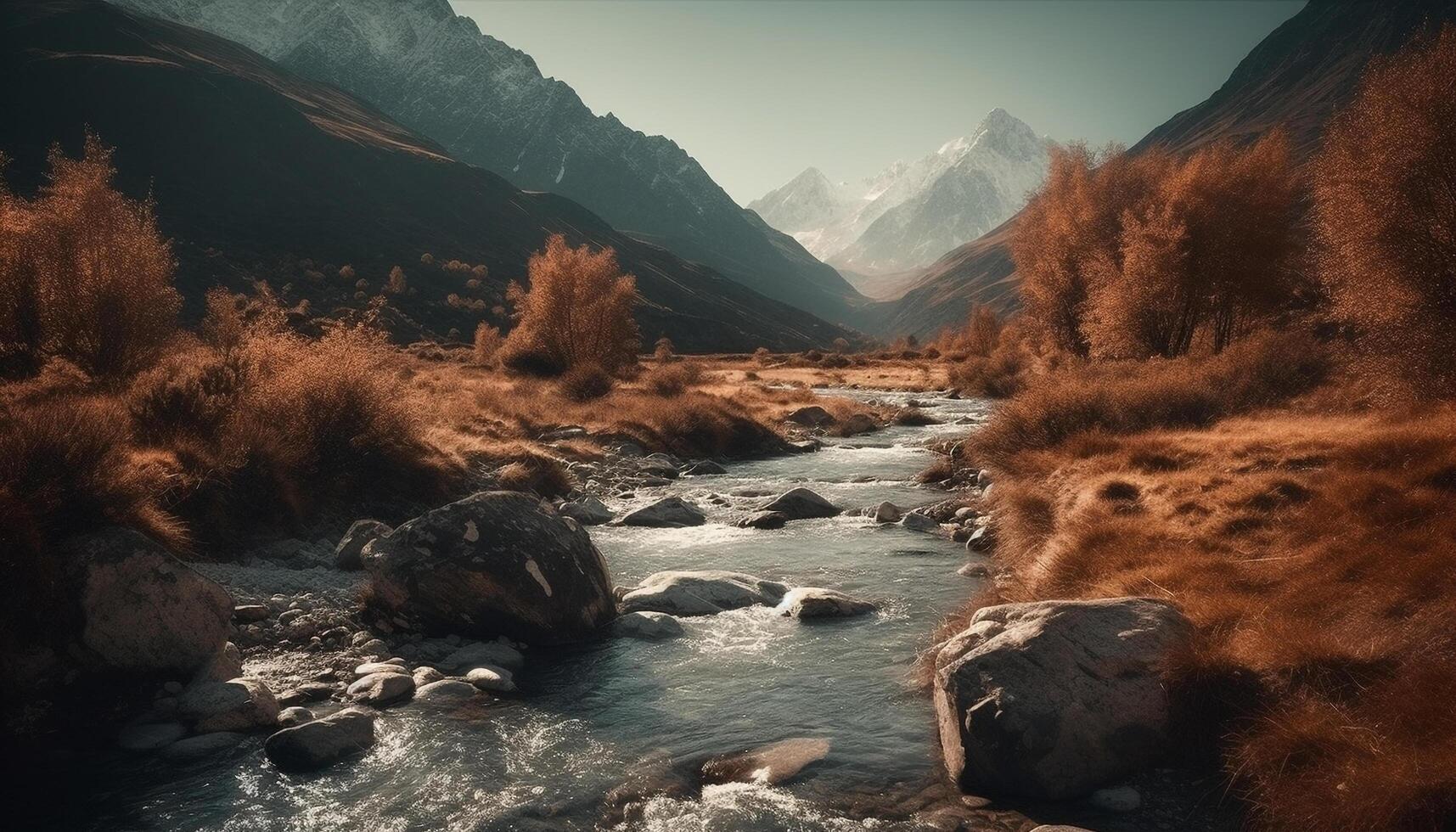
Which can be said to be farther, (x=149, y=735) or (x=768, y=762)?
(x=149, y=735)

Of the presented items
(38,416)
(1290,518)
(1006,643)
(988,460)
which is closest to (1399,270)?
(988,460)

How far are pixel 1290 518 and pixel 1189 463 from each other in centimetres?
427

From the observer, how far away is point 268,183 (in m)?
140

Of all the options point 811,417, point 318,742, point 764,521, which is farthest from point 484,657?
point 811,417

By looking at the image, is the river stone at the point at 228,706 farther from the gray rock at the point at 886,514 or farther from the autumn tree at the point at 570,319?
the autumn tree at the point at 570,319

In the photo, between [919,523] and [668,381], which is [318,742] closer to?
[919,523]

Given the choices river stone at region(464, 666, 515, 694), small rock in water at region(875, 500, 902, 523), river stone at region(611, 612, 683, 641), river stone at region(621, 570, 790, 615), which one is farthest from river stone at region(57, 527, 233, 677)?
small rock in water at region(875, 500, 902, 523)

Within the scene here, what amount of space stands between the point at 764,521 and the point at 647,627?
7.84 metres

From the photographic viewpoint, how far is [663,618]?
12344 mm

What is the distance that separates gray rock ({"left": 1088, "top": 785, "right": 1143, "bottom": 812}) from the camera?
694 cm

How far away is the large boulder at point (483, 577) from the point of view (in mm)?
11477

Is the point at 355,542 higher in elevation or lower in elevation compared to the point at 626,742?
higher

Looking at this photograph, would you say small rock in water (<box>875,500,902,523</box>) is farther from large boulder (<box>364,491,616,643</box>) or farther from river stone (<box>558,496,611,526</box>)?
large boulder (<box>364,491,616,643</box>)

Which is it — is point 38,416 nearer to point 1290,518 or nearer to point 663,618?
point 663,618
